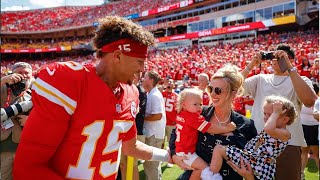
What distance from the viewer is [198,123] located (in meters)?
2.40

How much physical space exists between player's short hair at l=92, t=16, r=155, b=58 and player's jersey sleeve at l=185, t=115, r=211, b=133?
92 cm

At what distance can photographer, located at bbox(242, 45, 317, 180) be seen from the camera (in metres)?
2.92

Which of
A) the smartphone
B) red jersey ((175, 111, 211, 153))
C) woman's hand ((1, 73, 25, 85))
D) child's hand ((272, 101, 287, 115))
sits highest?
the smartphone

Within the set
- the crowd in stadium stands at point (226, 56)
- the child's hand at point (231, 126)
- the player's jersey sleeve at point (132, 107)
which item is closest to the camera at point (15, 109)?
the player's jersey sleeve at point (132, 107)

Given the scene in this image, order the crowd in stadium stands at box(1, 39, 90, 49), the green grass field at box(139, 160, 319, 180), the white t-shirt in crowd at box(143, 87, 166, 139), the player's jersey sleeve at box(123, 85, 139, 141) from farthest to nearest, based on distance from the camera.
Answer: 1. the crowd in stadium stands at box(1, 39, 90, 49)
2. the green grass field at box(139, 160, 319, 180)
3. the white t-shirt in crowd at box(143, 87, 166, 139)
4. the player's jersey sleeve at box(123, 85, 139, 141)

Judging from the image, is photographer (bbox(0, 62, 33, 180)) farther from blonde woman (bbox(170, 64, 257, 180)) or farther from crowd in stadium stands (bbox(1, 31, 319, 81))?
crowd in stadium stands (bbox(1, 31, 319, 81))

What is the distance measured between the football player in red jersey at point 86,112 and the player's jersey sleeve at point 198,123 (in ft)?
2.15

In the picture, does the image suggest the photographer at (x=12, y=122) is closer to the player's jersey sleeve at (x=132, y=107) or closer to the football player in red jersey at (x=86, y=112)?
the player's jersey sleeve at (x=132, y=107)

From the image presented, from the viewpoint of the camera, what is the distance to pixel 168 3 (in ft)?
133

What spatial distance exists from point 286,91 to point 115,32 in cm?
222

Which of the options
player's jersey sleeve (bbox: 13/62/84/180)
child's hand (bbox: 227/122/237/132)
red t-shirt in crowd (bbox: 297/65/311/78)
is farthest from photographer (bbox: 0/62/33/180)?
red t-shirt in crowd (bbox: 297/65/311/78)

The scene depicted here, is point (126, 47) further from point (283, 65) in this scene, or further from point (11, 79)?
point (283, 65)

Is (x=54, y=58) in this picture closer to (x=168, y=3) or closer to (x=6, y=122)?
(x=168, y=3)

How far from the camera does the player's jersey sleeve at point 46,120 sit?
1.30 meters
